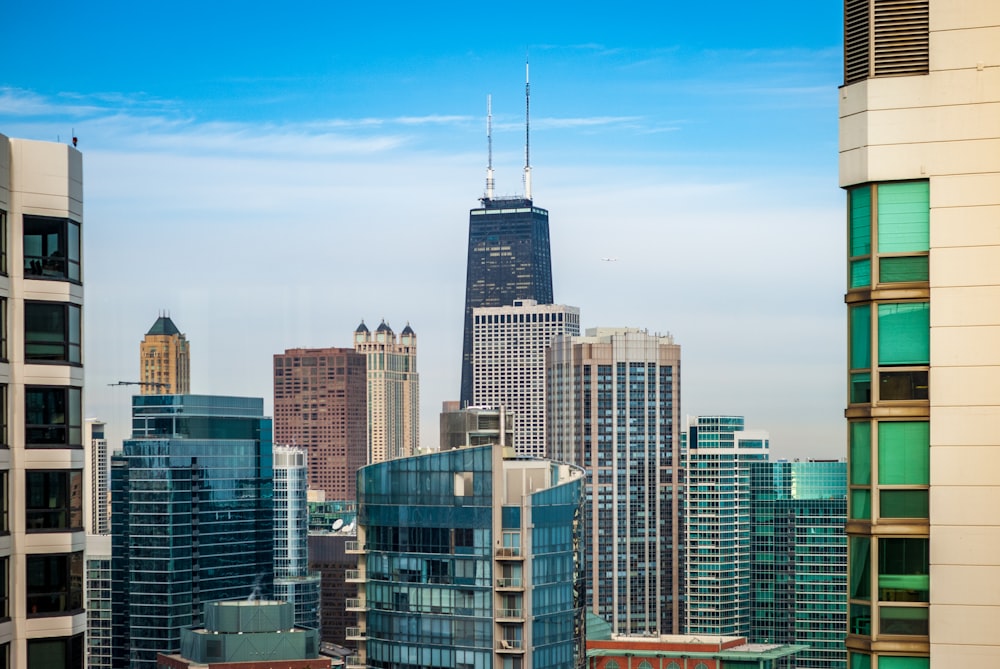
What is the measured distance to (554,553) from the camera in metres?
73.1

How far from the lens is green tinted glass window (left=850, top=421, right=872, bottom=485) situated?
48.4 feet

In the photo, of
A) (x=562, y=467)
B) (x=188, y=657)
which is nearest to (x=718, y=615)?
(x=188, y=657)

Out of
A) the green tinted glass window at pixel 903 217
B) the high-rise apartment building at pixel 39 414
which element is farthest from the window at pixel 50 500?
the green tinted glass window at pixel 903 217

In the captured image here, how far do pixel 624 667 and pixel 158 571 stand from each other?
57.2 metres

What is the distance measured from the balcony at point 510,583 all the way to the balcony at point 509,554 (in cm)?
80

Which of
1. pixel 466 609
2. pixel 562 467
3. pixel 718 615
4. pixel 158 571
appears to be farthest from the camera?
pixel 718 615

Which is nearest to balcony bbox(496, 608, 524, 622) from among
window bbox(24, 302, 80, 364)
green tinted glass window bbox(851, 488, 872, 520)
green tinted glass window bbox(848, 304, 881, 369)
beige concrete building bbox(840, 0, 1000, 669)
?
window bbox(24, 302, 80, 364)

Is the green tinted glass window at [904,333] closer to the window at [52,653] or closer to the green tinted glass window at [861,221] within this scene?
the green tinted glass window at [861,221]

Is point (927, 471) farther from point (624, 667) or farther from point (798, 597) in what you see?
point (798, 597)

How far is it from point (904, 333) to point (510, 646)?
2240 inches

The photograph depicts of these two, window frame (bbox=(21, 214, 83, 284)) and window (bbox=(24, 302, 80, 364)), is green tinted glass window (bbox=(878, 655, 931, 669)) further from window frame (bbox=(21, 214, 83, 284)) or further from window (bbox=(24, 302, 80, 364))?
window frame (bbox=(21, 214, 83, 284))

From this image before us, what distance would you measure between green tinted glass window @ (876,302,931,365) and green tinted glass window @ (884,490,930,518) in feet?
3.55

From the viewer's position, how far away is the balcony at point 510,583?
71125 mm

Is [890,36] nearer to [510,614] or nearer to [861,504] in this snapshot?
[861,504]
